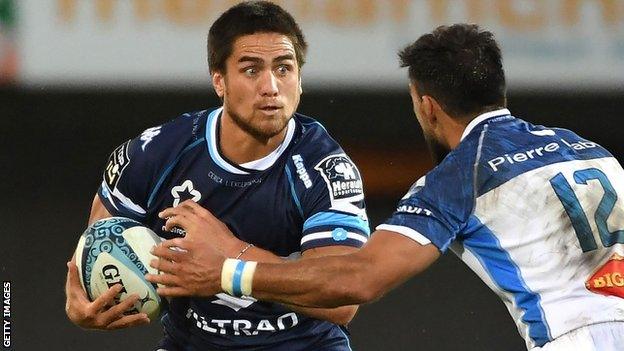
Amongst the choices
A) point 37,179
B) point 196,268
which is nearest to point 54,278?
point 37,179

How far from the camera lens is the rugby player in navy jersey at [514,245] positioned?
3873 mm

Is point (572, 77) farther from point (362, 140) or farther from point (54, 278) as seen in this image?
point (54, 278)

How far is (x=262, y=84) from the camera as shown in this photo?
4.82 meters

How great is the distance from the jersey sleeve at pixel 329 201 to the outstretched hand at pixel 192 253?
0.30 m

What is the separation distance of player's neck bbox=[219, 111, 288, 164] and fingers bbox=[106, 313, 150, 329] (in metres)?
0.72

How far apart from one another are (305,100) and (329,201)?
326cm

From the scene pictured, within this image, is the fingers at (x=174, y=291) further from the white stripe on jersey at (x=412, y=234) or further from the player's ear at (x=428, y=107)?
the player's ear at (x=428, y=107)

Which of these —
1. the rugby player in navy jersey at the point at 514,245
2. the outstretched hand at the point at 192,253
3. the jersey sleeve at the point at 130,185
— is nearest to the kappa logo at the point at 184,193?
the jersey sleeve at the point at 130,185

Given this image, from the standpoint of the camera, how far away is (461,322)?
793cm

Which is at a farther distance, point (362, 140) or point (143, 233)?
point (362, 140)

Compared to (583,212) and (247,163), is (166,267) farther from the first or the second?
(583,212)

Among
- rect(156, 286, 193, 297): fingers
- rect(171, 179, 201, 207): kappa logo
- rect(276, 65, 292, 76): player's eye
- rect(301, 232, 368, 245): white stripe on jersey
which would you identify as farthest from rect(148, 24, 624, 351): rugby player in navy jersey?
rect(276, 65, 292, 76): player's eye

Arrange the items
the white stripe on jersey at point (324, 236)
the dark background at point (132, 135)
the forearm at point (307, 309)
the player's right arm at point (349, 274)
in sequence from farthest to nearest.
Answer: the dark background at point (132, 135) < the white stripe on jersey at point (324, 236) < the forearm at point (307, 309) < the player's right arm at point (349, 274)

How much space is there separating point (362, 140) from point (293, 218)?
321 centimetres
